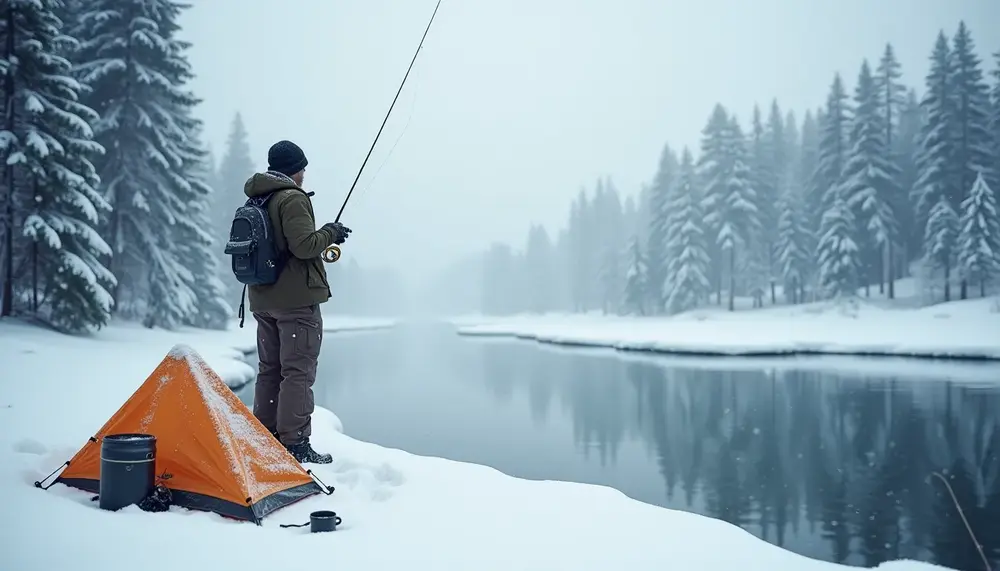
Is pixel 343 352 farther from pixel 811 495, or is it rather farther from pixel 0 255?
pixel 811 495

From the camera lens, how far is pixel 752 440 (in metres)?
11.7

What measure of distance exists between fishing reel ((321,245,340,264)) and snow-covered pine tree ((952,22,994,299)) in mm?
41583

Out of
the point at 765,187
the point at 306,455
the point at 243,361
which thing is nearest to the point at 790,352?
the point at 243,361

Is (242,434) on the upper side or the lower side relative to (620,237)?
lower

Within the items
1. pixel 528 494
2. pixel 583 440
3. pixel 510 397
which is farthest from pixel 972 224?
pixel 528 494

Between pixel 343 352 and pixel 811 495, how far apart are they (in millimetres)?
26601

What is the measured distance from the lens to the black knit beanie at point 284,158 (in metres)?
5.61

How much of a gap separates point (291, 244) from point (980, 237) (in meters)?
39.6

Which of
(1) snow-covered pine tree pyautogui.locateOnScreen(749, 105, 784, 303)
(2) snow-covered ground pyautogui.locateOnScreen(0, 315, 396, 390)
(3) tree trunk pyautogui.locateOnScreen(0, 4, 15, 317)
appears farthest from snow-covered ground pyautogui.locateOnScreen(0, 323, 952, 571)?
(1) snow-covered pine tree pyautogui.locateOnScreen(749, 105, 784, 303)

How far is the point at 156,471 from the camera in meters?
4.39

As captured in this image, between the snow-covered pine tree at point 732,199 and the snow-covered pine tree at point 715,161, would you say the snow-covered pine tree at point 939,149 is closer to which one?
the snow-covered pine tree at point 732,199

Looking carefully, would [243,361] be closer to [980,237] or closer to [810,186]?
[980,237]

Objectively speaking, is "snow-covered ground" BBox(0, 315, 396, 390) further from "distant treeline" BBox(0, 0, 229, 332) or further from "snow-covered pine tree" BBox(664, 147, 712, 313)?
"snow-covered pine tree" BBox(664, 147, 712, 313)

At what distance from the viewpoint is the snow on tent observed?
4.18 meters
